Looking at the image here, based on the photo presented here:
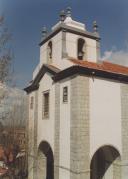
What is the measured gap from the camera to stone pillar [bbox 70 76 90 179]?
11352 millimetres

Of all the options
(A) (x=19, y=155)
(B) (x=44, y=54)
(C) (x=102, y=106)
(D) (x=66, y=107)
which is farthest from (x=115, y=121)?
(A) (x=19, y=155)

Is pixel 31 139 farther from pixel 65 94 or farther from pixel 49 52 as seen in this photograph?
pixel 49 52

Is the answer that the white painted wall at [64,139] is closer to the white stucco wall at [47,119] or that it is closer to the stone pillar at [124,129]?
the white stucco wall at [47,119]

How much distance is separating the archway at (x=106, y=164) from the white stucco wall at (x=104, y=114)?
25.7 inches

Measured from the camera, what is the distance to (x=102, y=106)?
12.4 m

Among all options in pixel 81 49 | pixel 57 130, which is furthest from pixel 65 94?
pixel 81 49

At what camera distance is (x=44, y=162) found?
51.9 ft

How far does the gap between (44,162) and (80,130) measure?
5392 mm

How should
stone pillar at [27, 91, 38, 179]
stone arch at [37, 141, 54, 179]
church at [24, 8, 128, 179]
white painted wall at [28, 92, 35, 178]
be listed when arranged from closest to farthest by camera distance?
church at [24, 8, 128, 179] → stone arch at [37, 141, 54, 179] → stone pillar at [27, 91, 38, 179] → white painted wall at [28, 92, 35, 178]

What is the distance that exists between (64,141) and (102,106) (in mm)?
2490

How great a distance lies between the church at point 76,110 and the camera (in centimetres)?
1176

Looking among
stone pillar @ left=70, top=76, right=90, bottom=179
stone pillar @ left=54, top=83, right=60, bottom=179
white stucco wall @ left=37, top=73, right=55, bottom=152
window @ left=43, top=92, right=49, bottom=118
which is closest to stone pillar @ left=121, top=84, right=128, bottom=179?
stone pillar @ left=70, top=76, right=90, bottom=179

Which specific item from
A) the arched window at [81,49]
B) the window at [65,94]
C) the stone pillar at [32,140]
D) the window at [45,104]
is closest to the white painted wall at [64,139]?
the window at [65,94]

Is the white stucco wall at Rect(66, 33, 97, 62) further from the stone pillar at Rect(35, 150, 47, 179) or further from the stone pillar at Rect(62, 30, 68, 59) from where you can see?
the stone pillar at Rect(35, 150, 47, 179)
